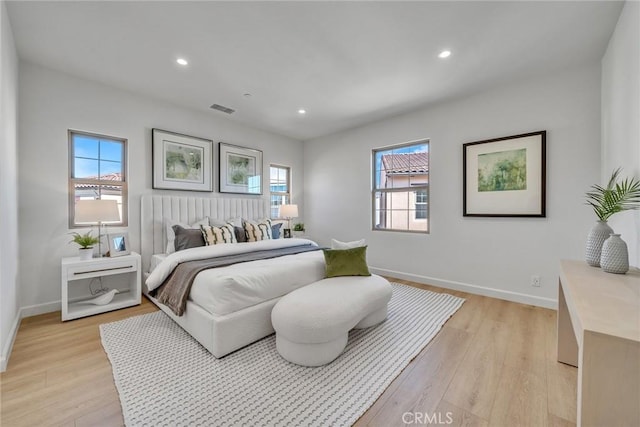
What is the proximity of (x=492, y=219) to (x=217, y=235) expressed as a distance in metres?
3.56

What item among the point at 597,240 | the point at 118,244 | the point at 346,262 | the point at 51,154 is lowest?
the point at 346,262

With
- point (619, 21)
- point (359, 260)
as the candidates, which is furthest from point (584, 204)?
point (359, 260)

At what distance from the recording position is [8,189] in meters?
2.10

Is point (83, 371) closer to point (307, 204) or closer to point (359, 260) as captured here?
point (359, 260)

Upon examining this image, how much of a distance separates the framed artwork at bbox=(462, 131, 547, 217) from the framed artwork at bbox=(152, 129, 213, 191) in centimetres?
379

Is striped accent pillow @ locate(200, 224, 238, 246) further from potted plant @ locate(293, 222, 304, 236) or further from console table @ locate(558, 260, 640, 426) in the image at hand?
console table @ locate(558, 260, 640, 426)

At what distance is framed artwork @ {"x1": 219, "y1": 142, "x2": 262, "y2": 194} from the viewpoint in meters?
4.21

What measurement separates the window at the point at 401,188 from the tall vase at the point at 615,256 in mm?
2333

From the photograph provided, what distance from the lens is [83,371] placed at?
1795 millimetres

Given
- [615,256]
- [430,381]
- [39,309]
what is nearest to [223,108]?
[39,309]

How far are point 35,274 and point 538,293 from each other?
560cm

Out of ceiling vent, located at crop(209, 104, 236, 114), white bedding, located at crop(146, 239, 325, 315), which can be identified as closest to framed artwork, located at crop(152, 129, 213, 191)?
ceiling vent, located at crop(209, 104, 236, 114)

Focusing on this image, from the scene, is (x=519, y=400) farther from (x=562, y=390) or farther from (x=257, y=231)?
(x=257, y=231)

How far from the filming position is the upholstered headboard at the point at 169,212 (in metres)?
3.38
